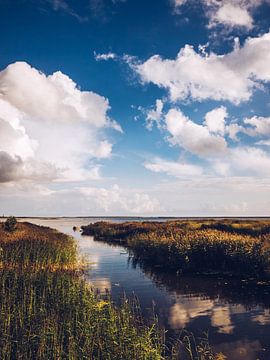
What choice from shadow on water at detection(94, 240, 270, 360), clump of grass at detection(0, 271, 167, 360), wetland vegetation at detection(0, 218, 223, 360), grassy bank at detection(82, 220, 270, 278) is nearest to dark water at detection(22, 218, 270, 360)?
shadow on water at detection(94, 240, 270, 360)

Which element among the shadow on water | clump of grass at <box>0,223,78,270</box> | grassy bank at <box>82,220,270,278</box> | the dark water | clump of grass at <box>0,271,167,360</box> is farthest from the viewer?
grassy bank at <box>82,220,270,278</box>

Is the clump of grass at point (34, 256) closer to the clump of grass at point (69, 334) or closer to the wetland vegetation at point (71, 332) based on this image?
the wetland vegetation at point (71, 332)

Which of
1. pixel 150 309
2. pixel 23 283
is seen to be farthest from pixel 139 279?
pixel 23 283

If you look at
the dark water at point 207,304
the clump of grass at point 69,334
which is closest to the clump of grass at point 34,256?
the dark water at point 207,304

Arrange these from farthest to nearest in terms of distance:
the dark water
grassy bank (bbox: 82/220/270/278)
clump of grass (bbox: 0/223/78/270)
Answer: grassy bank (bbox: 82/220/270/278), clump of grass (bbox: 0/223/78/270), the dark water

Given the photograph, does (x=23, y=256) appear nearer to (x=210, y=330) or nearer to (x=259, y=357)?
(x=210, y=330)

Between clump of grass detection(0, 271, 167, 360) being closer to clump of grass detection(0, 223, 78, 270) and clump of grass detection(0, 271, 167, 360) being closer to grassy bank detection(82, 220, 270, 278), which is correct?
clump of grass detection(0, 223, 78, 270)

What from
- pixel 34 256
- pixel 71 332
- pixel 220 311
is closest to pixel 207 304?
pixel 220 311

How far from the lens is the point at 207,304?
65.6 feet

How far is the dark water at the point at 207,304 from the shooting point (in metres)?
14.5

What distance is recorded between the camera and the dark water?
14.5m

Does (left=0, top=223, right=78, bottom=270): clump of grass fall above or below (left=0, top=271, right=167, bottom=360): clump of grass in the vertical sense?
above

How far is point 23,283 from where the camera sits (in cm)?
1831

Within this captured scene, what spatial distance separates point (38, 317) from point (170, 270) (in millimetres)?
17019
